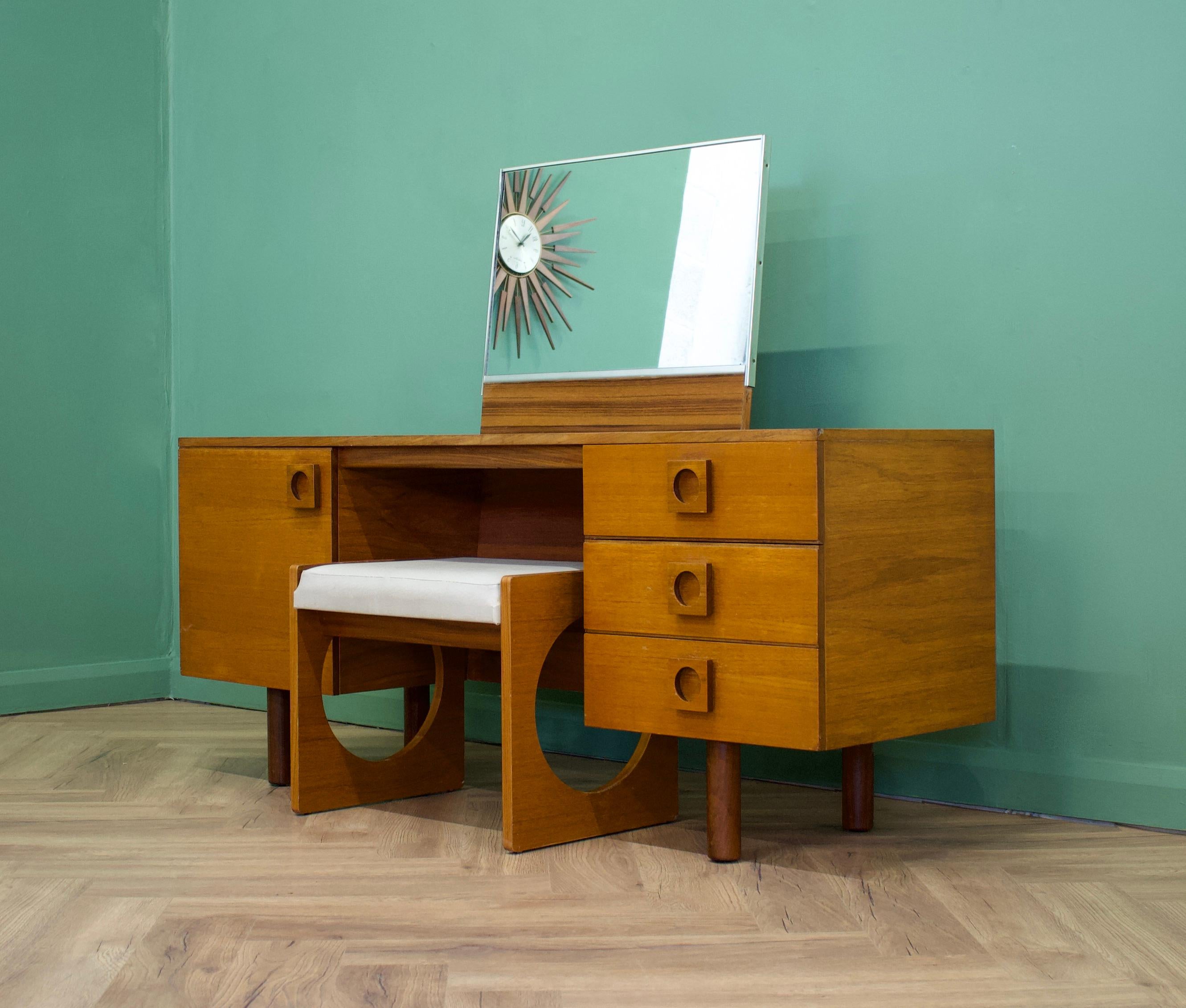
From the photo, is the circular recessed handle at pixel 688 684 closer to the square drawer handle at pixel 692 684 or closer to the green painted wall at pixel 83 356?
the square drawer handle at pixel 692 684

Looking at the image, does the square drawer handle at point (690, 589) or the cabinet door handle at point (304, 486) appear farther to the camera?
the cabinet door handle at point (304, 486)

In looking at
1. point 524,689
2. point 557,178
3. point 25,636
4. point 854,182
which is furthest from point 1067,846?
point 25,636

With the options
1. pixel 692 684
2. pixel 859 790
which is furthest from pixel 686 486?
pixel 859 790

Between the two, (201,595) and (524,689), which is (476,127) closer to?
(201,595)

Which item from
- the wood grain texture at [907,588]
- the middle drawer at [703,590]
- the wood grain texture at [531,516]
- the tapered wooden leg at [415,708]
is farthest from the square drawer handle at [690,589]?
the tapered wooden leg at [415,708]

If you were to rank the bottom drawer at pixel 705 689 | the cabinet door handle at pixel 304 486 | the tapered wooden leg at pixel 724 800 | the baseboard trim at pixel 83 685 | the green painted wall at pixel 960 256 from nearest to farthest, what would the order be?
the bottom drawer at pixel 705 689
the tapered wooden leg at pixel 724 800
the green painted wall at pixel 960 256
the cabinet door handle at pixel 304 486
the baseboard trim at pixel 83 685

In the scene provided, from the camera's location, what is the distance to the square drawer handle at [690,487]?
1.78m

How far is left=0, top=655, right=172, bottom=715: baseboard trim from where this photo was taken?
10.2ft

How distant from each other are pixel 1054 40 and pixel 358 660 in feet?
4.96

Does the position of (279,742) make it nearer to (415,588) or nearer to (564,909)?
(415,588)

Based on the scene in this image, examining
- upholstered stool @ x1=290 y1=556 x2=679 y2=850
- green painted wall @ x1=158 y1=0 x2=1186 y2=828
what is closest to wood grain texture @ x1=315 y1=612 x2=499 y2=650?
upholstered stool @ x1=290 y1=556 x2=679 y2=850

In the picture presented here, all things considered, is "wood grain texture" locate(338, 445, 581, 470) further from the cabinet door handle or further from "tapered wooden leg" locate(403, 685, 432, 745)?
"tapered wooden leg" locate(403, 685, 432, 745)

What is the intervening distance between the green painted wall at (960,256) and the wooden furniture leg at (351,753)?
0.37 m

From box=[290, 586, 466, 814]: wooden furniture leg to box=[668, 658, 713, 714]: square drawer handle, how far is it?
63 centimetres
